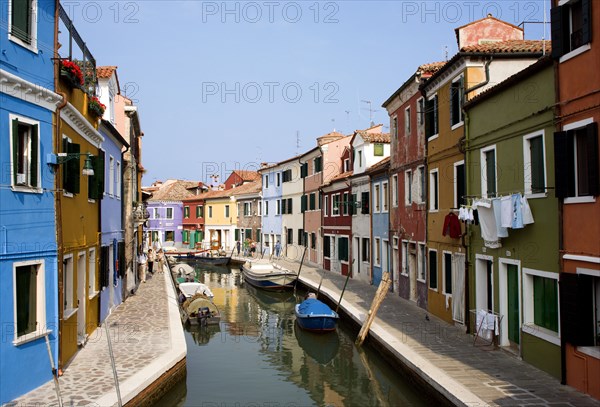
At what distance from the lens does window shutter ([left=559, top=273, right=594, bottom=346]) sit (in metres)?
10.0

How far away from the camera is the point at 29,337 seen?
10.2 m

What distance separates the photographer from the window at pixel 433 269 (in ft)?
61.0

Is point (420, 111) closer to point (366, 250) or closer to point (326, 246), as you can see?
point (366, 250)

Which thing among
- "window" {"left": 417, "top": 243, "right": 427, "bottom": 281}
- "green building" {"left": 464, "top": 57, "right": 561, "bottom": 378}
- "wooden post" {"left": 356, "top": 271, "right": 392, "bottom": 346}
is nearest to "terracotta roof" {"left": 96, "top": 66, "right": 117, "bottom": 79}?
"wooden post" {"left": 356, "top": 271, "right": 392, "bottom": 346}

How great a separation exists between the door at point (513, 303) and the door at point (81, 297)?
407 inches

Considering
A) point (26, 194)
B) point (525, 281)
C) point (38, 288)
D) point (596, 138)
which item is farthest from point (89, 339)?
point (596, 138)

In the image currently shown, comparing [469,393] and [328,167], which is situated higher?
[328,167]

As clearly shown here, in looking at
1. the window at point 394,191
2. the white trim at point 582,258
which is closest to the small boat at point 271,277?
the window at point 394,191

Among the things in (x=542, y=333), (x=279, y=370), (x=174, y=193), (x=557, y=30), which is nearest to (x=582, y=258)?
(x=542, y=333)

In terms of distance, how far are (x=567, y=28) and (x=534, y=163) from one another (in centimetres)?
283

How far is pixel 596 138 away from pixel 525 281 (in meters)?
3.93

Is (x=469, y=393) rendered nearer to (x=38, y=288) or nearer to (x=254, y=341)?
(x=38, y=288)

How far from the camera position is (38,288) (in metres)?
10.7

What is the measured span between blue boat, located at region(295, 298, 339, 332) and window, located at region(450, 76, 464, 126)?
25.2ft
